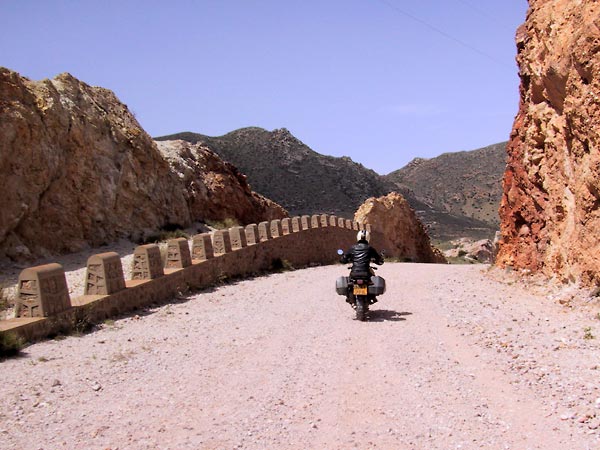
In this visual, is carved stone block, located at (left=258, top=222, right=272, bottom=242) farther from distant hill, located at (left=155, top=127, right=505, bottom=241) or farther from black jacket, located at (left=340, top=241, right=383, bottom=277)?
distant hill, located at (left=155, top=127, right=505, bottom=241)

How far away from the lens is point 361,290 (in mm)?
11188

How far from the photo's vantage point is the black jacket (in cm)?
1154

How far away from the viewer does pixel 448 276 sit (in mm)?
17984

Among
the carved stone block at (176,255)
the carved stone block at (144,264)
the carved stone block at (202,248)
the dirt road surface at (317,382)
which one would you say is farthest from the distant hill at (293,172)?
the dirt road surface at (317,382)

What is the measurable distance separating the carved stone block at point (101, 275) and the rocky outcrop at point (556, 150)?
8.06m

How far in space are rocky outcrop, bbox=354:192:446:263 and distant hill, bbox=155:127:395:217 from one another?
27.1m

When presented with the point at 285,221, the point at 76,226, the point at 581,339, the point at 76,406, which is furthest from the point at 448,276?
the point at 76,406

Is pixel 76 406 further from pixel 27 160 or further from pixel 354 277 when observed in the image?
pixel 27 160

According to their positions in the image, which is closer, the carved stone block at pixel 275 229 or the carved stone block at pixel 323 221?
the carved stone block at pixel 275 229

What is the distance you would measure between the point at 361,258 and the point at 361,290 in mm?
695

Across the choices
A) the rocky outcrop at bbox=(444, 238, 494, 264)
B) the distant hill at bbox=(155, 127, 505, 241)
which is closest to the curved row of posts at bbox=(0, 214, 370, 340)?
the rocky outcrop at bbox=(444, 238, 494, 264)

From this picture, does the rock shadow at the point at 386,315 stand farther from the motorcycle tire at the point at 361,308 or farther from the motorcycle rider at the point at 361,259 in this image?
the motorcycle rider at the point at 361,259

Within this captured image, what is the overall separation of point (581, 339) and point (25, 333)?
289 inches

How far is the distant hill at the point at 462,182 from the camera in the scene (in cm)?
8929
